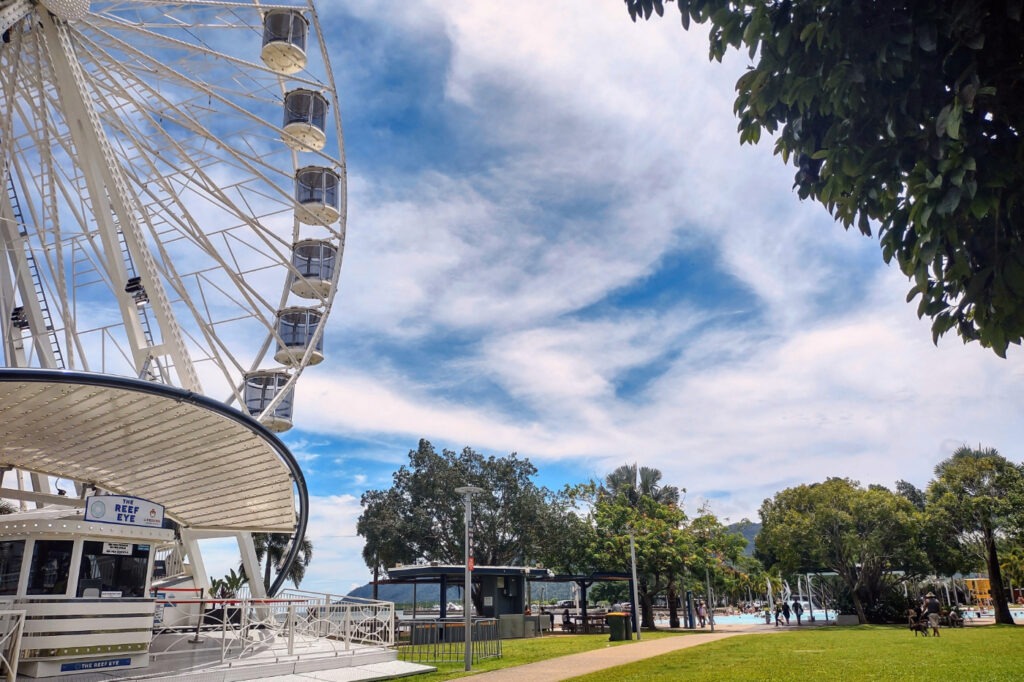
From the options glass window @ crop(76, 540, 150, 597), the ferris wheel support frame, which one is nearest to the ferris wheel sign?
glass window @ crop(76, 540, 150, 597)

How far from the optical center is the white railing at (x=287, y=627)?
53.1 feet

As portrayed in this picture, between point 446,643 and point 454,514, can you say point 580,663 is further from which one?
point 454,514

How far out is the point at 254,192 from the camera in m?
23.4

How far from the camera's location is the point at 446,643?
2359 centimetres

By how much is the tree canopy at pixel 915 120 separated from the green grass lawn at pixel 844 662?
10.8 m

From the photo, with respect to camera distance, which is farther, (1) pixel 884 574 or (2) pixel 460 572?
(1) pixel 884 574

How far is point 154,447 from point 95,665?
644 cm

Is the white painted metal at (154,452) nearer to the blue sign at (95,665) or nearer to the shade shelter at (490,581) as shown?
the blue sign at (95,665)

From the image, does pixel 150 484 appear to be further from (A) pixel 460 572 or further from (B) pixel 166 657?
(A) pixel 460 572

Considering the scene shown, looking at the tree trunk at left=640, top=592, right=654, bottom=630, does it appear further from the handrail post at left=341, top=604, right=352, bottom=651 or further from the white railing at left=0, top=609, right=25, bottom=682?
the white railing at left=0, top=609, right=25, bottom=682

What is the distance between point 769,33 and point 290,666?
14.1 m

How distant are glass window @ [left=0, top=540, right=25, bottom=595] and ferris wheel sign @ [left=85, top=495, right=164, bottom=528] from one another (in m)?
1.14

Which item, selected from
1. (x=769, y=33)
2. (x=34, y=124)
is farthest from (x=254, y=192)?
(x=769, y=33)

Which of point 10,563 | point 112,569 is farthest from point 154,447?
point 10,563
